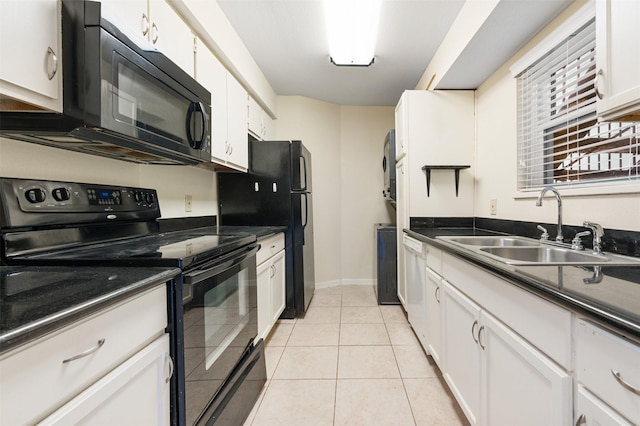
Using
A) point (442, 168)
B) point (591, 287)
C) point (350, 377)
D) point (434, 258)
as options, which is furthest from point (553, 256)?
point (350, 377)

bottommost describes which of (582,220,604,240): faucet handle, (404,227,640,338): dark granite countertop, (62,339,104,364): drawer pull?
(62,339,104,364): drawer pull

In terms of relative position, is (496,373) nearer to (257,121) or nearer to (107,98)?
(107,98)

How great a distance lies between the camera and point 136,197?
61.6 inches

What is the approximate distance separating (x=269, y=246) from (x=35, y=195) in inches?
56.0

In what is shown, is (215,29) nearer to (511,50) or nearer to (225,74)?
(225,74)

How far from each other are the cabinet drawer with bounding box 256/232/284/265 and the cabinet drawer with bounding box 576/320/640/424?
171cm

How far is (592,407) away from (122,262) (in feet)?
4.44

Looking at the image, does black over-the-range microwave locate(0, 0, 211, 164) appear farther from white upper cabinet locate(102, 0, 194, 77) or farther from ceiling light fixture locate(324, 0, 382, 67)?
ceiling light fixture locate(324, 0, 382, 67)

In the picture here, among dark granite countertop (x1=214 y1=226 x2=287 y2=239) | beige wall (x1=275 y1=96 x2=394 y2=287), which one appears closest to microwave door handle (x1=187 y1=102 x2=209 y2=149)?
dark granite countertop (x1=214 y1=226 x2=287 y2=239)

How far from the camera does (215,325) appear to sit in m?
1.28

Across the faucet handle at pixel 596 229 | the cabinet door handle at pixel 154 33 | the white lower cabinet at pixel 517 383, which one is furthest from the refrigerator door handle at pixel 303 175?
the faucet handle at pixel 596 229

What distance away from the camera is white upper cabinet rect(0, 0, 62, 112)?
0.75 metres

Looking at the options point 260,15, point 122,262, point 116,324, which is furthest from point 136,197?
point 260,15

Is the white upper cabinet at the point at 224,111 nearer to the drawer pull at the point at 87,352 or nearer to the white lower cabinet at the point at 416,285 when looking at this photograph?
the drawer pull at the point at 87,352
